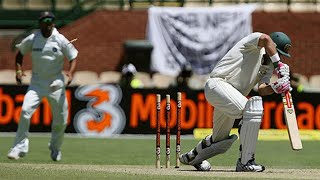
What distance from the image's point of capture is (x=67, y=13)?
93.5 feet

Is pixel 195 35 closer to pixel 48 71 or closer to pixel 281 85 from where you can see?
pixel 48 71

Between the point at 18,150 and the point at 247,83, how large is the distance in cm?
320

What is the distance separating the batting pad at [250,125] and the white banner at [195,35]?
15.5 meters

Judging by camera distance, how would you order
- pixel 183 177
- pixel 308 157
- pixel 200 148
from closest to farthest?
pixel 183 177 → pixel 200 148 → pixel 308 157

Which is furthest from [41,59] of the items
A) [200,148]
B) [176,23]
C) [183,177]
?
[176,23]

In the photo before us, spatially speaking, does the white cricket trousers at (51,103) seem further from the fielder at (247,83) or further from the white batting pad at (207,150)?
the fielder at (247,83)

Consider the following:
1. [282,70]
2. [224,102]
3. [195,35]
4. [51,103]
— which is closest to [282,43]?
[282,70]

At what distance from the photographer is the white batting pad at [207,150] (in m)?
11.8

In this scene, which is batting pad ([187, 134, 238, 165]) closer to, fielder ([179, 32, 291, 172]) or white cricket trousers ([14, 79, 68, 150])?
fielder ([179, 32, 291, 172])

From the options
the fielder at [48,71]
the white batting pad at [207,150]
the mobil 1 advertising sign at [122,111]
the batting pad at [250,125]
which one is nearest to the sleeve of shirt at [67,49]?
the fielder at [48,71]

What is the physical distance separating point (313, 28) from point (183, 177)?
1797cm

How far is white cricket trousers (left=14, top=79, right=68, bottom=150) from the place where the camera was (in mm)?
13375

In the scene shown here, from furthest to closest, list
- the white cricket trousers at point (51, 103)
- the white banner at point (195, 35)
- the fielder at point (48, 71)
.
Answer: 1. the white banner at point (195, 35)
2. the fielder at point (48, 71)
3. the white cricket trousers at point (51, 103)

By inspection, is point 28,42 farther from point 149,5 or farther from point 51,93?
point 149,5
